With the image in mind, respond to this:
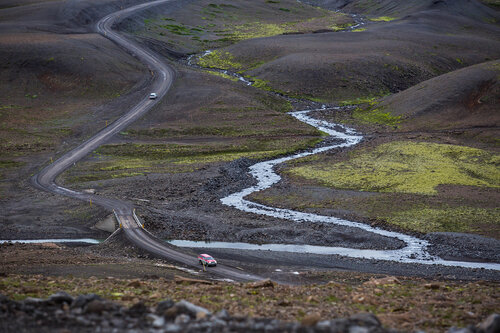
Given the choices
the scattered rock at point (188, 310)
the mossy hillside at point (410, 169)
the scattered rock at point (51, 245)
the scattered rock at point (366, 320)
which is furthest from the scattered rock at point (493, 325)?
the mossy hillside at point (410, 169)

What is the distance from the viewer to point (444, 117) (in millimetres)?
103438

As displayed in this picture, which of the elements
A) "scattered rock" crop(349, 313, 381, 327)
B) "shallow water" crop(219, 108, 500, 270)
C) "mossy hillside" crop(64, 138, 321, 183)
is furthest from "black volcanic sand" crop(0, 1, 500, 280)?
"scattered rock" crop(349, 313, 381, 327)

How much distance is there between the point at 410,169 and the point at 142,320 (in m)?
62.6

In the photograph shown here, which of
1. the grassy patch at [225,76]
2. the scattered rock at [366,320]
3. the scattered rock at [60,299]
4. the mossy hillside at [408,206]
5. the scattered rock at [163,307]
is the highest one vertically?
the scattered rock at [366,320]

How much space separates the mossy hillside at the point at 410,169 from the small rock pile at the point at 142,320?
50.2 m

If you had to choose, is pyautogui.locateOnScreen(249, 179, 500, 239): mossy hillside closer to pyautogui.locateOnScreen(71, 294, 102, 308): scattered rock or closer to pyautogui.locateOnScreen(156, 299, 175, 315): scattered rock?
pyautogui.locateOnScreen(156, 299, 175, 315): scattered rock

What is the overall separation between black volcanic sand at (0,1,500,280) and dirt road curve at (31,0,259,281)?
226cm

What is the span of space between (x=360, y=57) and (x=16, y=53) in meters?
98.0

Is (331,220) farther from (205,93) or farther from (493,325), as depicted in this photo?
(205,93)

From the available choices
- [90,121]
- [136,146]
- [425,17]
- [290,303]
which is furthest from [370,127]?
[425,17]

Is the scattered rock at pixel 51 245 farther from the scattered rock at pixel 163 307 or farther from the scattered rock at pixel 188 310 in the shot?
the scattered rock at pixel 188 310

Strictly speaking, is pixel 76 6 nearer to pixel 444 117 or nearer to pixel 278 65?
pixel 278 65

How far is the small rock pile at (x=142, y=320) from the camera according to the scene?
18.7 metres

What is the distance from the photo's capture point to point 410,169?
74625 mm
